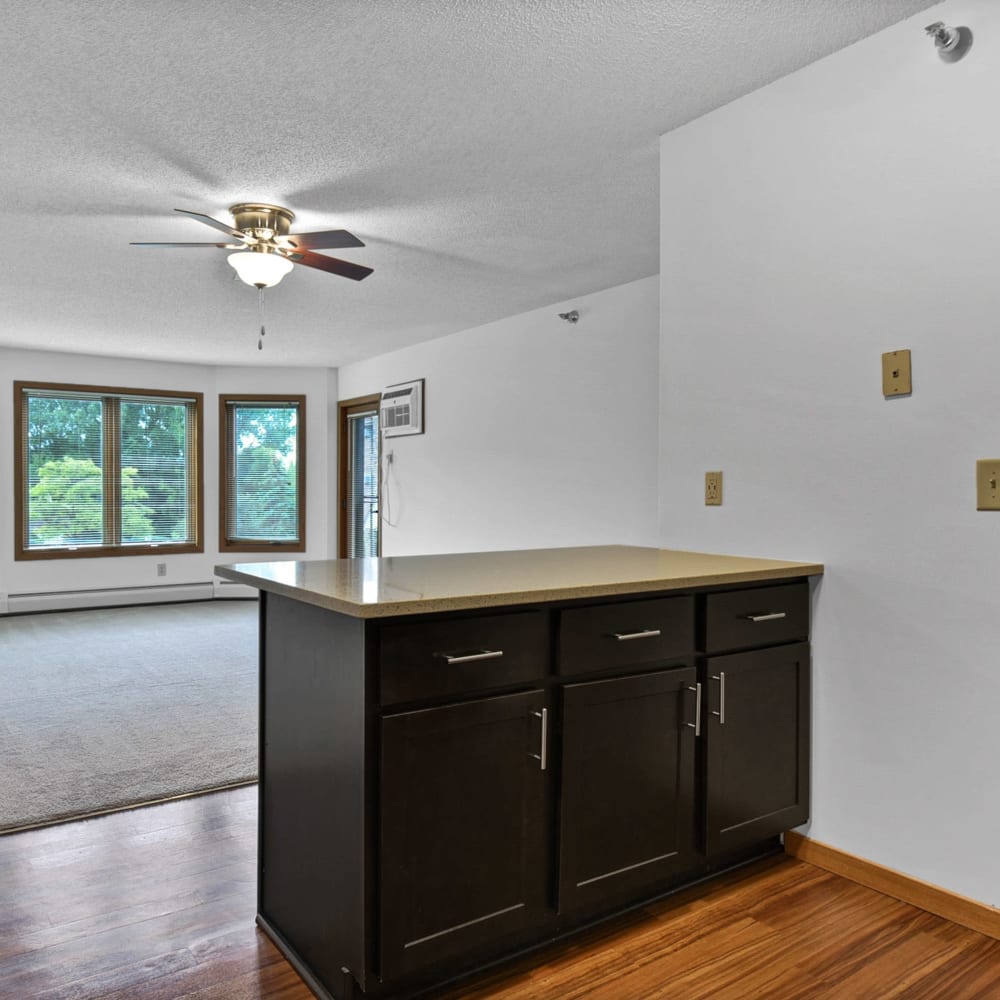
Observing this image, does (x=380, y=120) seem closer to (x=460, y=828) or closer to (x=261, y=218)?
(x=261, y=218)

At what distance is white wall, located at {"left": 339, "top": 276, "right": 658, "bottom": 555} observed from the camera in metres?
4.49

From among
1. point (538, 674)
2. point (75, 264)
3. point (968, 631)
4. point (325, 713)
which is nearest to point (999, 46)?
point (968, 631)

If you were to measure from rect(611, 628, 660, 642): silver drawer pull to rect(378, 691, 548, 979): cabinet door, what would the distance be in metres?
0.27

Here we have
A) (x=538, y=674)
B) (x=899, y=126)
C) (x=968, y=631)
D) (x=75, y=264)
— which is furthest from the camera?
(x=75, y=264)

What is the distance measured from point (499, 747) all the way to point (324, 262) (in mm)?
2453

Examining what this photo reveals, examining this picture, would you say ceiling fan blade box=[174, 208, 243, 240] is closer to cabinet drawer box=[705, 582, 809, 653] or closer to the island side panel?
the island side panel

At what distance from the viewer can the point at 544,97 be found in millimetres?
2441

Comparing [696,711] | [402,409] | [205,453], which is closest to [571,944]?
[696,711]

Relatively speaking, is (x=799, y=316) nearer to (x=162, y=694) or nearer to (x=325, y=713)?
(x=325, y=713)

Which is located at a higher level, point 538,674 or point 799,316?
point 799,316

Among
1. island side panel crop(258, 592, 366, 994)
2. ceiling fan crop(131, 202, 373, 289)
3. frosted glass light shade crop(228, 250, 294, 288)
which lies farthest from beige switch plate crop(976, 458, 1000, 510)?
frosted glass light shade crop(228, 250, 294, 288)

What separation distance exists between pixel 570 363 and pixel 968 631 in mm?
3258

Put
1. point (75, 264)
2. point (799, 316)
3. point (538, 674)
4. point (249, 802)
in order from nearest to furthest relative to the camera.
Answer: point (538, 674) → point (799, 316) → point (249, 802) → point (75, 264)

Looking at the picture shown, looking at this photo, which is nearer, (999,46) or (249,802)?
(999,46)
